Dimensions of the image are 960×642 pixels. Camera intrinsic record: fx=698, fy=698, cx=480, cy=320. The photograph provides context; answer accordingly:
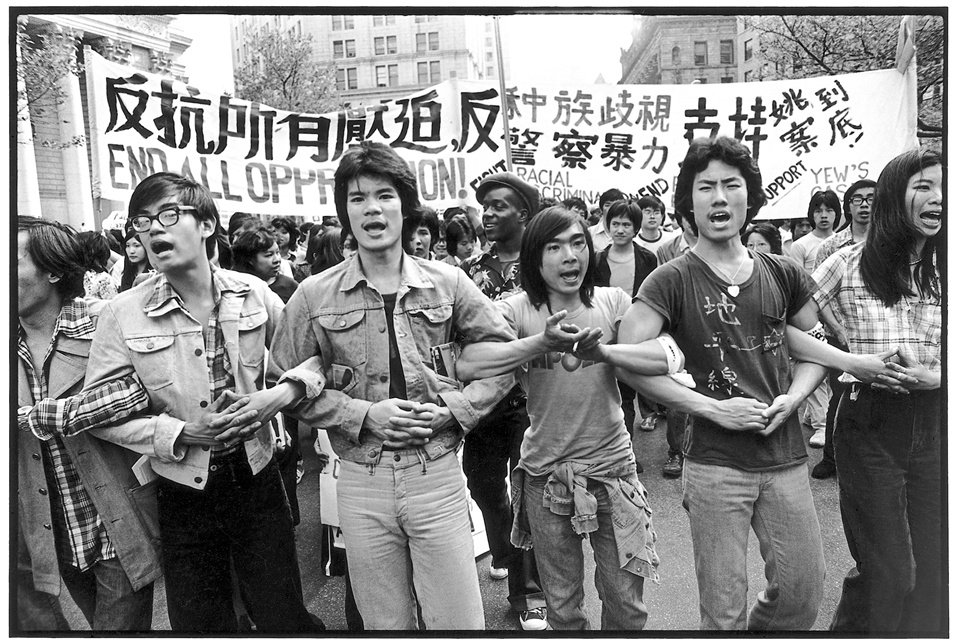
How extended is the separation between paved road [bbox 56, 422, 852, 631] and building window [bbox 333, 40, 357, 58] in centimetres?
265

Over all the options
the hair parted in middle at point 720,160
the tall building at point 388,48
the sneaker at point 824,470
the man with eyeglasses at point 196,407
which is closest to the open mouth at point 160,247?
the man with eyeglasses at point 196,407

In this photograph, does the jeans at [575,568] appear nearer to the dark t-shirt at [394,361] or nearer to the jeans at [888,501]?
the dark t-shirt at [394,361]

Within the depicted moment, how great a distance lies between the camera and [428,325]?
2.65 m

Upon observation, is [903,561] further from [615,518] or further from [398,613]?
[398,613]

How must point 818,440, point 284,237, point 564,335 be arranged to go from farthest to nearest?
point 818,440, point 284,237, point 564,335

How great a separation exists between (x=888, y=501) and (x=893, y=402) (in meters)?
0.41

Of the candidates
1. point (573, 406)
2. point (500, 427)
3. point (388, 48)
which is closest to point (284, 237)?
point (388, 48)

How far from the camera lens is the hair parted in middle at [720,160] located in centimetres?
275

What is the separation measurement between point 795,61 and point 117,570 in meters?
4.47

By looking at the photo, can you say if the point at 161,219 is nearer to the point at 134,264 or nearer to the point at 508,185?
the point at 134,264

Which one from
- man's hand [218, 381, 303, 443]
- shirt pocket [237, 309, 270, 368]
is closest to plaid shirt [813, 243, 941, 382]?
man's hand [218, 381, 303, 443]

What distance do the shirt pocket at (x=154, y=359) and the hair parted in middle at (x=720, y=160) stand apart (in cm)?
209

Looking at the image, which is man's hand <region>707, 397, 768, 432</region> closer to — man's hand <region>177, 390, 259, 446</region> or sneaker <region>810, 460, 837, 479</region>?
man's hand <region>177, 390, 259, 446</region>

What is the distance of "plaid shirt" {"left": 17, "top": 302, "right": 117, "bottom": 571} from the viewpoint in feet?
9.07
